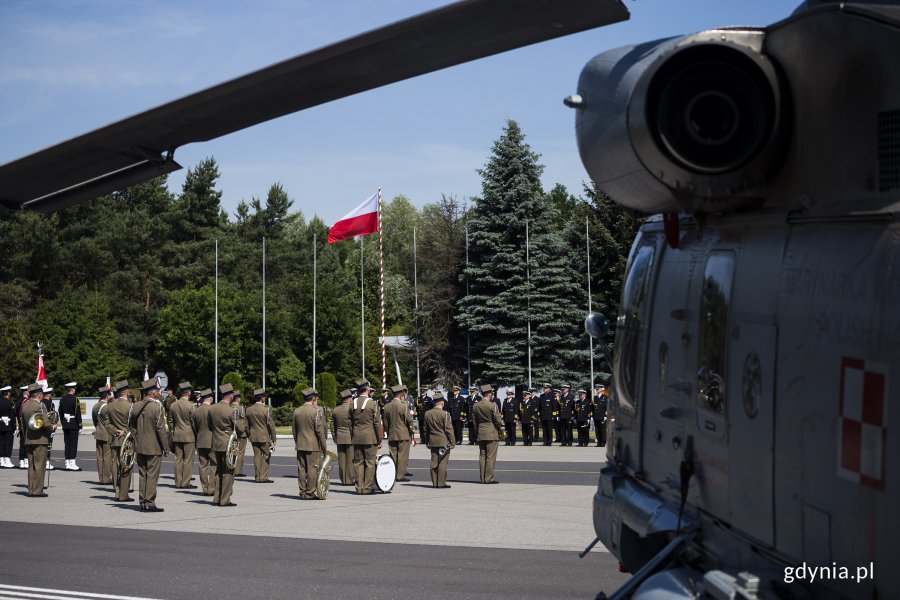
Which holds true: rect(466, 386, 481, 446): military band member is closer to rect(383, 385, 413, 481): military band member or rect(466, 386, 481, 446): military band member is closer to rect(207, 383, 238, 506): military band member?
rect(383, 385, 413, 481): military band member

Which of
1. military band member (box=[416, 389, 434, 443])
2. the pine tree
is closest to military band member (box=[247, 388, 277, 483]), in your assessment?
→ military band member (box=[416, 389, 434, 443])

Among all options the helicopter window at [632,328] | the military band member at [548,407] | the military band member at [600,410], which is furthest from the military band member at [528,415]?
the helicopter window at [632,328]

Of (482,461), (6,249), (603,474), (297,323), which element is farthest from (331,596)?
(6,249)

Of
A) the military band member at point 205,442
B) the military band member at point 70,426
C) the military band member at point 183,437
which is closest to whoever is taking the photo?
the military band member at point 205,442

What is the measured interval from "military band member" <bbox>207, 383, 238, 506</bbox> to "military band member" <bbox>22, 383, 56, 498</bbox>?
9.71ft

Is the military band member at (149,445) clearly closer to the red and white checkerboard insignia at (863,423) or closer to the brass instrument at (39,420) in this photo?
the brass instrument at (39,420)

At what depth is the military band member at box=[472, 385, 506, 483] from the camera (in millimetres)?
19203

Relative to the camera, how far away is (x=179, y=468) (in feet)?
64.6

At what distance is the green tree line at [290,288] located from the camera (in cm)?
4472

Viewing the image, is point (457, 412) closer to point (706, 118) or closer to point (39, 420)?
point (39, 420)

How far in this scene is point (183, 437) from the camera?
1922 cm

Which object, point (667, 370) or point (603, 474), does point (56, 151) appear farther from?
point (603, 474)

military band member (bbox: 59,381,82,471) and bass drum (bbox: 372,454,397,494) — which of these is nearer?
bass drum (bbox: 372,454,397,494)

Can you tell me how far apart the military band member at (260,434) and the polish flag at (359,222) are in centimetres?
1715
